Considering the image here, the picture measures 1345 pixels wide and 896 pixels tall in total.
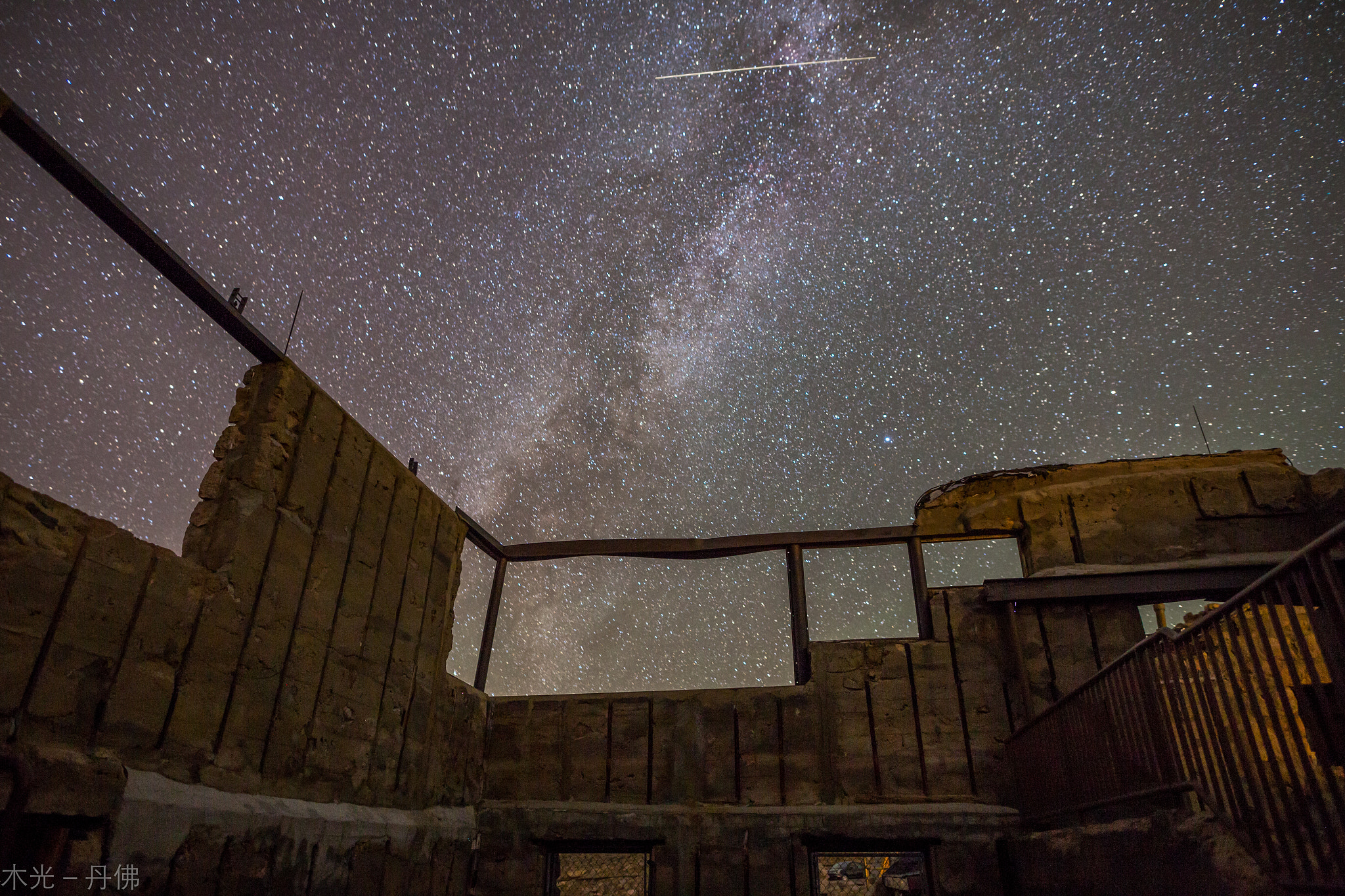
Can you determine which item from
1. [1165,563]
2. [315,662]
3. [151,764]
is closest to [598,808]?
A: [315,662]

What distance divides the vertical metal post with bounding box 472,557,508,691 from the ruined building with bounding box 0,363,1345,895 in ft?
1.03

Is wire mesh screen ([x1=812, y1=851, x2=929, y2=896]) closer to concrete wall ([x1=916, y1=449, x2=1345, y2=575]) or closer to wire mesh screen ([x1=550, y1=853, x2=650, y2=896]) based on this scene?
wire mesh screen ([x1=550, y1=853, x2=650, y2=896])

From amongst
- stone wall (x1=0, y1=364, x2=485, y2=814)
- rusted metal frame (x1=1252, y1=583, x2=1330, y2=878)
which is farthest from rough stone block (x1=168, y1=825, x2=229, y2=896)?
rusted metal frame (x1=1252, y1=583, x2=1330, y2=878)

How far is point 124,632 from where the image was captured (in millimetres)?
4934

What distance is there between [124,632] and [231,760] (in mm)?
1360

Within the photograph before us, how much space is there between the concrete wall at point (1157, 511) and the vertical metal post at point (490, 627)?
20.5ft

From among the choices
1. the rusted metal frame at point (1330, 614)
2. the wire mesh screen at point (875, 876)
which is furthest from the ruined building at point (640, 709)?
the wire mesh screen at point (875, 876)

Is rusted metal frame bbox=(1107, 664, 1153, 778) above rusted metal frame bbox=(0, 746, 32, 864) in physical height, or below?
above

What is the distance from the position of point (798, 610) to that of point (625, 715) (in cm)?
278

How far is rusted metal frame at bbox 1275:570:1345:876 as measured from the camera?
2.75m

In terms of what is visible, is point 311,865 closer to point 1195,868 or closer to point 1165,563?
point 1195,868

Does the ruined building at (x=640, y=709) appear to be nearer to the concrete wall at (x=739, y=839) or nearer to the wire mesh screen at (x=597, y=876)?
the concrete wall at (x=739, y=839)

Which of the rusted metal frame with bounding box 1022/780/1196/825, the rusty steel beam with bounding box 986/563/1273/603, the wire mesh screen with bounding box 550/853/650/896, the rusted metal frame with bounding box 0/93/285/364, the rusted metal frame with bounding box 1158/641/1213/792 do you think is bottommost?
the wire mesh screen with bounding box 550/853/650/896

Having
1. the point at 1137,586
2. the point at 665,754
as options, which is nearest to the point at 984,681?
the point at 1137,586
